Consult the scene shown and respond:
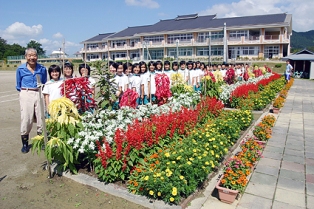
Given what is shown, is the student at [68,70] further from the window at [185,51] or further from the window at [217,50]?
the window at [185,51]

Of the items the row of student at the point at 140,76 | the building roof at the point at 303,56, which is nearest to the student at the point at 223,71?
the row of student at the point at 140,76

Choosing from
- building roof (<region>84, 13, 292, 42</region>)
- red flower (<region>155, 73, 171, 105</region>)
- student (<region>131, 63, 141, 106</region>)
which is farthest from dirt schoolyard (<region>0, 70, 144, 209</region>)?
building roof (<region>84, 13, 292, 42</region>)

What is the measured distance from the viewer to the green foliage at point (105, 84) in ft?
14.8

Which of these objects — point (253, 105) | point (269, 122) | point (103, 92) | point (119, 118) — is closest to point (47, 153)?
point (119, 118)

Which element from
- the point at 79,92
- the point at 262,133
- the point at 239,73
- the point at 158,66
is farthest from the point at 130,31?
the point at 79,92

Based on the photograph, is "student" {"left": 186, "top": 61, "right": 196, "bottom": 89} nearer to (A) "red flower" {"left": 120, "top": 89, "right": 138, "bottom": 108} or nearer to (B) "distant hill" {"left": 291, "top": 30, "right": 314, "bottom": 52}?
(A) "red flower" {"left": 120, "top": 89, "right": 138, "bottom": 108}

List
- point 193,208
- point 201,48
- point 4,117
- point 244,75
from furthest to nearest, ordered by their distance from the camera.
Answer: point 201,48, point 244,75, point 4,117, point 193,208

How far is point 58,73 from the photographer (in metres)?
4.68

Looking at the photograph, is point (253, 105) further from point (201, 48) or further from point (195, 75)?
point (201, 48)

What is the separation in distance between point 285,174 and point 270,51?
37395 millimetres

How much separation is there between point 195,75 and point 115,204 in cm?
680

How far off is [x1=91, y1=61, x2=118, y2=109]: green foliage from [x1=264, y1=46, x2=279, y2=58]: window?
123 feet

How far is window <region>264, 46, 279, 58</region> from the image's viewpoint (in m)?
36.8

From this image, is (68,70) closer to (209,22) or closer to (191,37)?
(191,37)
